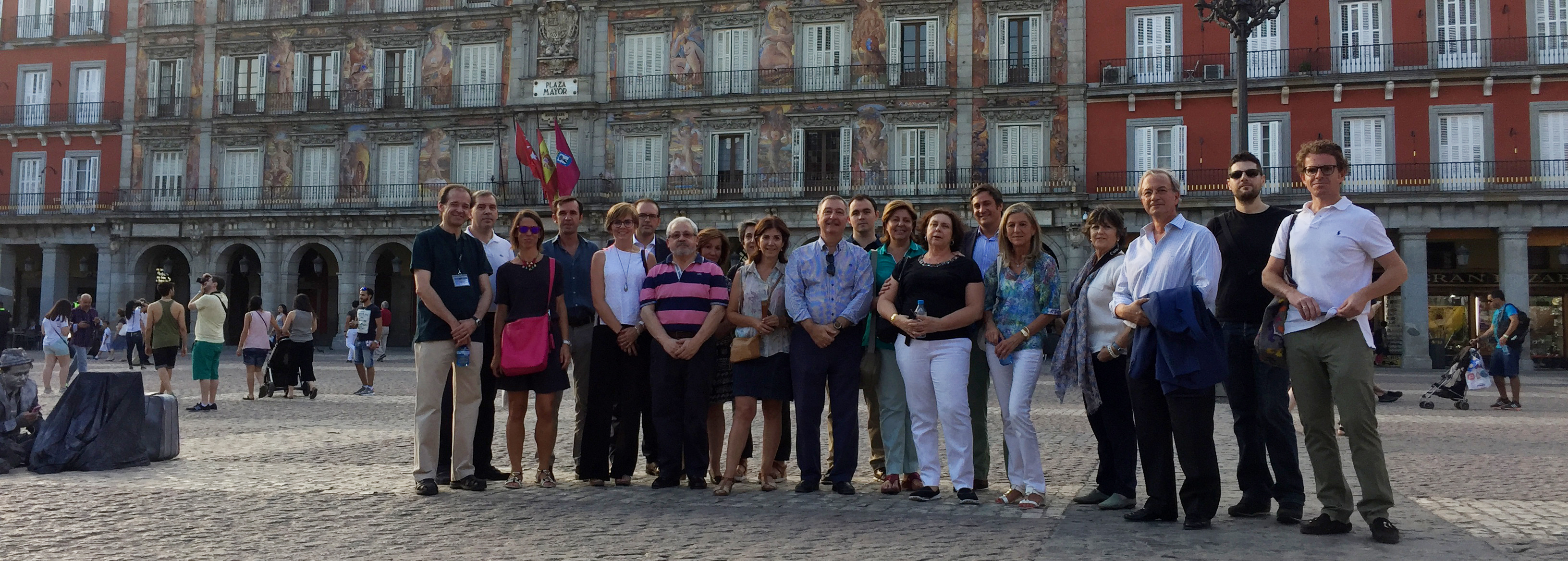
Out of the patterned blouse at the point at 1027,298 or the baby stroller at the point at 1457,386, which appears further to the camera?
the baby stroller at the point at 1457,386

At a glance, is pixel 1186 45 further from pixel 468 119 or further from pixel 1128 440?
pixel 1128 440

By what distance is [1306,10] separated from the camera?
93.2 feet

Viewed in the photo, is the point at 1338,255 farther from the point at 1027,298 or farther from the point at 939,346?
the point at 939,346

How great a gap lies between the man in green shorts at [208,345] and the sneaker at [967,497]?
10.1 metres

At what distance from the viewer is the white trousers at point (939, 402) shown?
6340 mm

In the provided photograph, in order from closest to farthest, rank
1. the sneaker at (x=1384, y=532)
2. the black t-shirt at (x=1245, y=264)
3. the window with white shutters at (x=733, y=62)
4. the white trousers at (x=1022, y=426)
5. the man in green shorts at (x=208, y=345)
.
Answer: the sneaker at (x=1384, y=532) < the black t-shirt at (x=1245, y=264) < the white trousers at (x=1022, y=426) < the man in green shorts at (x=208, y=345) < the window with white shutters at (x=733, y=62)

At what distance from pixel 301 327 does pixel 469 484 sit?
9.30 metres

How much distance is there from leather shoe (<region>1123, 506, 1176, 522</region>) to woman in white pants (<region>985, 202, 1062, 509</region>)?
58 cm

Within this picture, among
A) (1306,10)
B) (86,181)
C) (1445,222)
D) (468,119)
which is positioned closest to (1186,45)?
(1306,10)

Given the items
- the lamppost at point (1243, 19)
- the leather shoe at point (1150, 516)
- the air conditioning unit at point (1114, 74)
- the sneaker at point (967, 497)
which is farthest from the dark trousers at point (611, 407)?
the air conditioning unit at point (1114, 74)

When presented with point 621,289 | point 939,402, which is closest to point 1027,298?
point 939,402

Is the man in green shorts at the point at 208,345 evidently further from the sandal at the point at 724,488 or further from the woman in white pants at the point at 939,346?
the woman in white pants at the point at 939,346

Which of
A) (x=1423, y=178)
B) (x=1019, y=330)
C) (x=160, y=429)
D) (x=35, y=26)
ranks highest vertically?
(x=35, y=26)

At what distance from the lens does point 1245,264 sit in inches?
234
